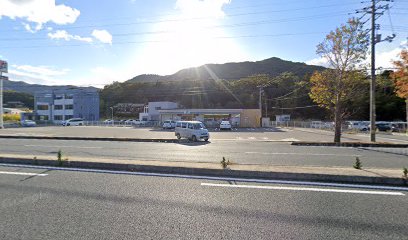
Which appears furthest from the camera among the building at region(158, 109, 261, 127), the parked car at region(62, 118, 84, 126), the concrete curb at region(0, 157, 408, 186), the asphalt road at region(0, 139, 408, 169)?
the parked car at region(62, 118, 84, 126)

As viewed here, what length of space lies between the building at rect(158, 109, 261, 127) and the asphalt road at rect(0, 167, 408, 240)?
131 feet

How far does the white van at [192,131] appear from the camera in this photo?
19.2 metres

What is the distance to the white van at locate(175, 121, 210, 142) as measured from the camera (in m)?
19.2

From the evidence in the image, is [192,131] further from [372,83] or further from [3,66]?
[3,66]

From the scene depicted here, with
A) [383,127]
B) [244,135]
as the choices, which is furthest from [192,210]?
[383,127]

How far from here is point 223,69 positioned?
486 feet

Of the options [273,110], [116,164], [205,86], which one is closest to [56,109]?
[205,86]

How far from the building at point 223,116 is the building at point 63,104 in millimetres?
35663

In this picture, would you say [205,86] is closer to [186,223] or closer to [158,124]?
[158,124]

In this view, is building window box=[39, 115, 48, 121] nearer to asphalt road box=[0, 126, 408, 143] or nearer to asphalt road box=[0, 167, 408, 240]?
asphalt road box=[0, 126, 408, 143]

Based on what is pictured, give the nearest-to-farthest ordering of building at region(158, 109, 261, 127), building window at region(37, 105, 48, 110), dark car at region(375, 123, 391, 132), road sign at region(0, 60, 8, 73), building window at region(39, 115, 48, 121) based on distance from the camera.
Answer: dark car at region(375, 123, 391, 132) → road sign at region(0, 60, 8, 73) → building at region(158, 109, 261, 127) → building window at region(39, 115, 48, 121) → building window at region(37, 105, 48, 110)

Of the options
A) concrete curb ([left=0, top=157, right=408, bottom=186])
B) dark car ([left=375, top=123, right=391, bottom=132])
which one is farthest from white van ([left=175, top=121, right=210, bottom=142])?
dark car ([left=375, top=123, right=391, bottom=132])

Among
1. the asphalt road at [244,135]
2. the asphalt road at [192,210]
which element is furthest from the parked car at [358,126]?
the asphalt road at [192,210]

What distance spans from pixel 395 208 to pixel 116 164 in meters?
6.27
